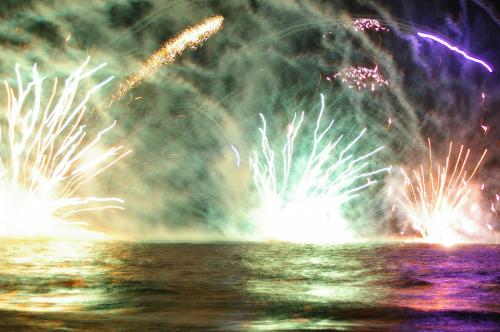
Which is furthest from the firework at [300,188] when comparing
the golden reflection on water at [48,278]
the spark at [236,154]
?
the golden reflection on water at [48,278]

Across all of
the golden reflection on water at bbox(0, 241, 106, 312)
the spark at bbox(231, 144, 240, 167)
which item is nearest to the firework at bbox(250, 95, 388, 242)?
the spark at bbox(231, 144, 240, 167)

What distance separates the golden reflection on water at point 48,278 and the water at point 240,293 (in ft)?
0.05

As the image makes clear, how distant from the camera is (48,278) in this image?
1199 cm

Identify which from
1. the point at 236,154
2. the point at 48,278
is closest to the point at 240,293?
the point at 48,278

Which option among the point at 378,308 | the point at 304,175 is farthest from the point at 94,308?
the point at 304,175

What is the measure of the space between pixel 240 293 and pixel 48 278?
3.33m

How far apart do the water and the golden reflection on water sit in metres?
0.02

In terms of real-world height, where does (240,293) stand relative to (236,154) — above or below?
below

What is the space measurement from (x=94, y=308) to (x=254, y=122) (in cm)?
2625

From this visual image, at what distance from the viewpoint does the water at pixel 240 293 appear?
8031mm

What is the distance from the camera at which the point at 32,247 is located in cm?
1950

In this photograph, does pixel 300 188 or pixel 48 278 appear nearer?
pixel 48 278

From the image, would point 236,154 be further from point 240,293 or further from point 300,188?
point 240,293

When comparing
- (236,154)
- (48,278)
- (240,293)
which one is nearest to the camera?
(240,293)
